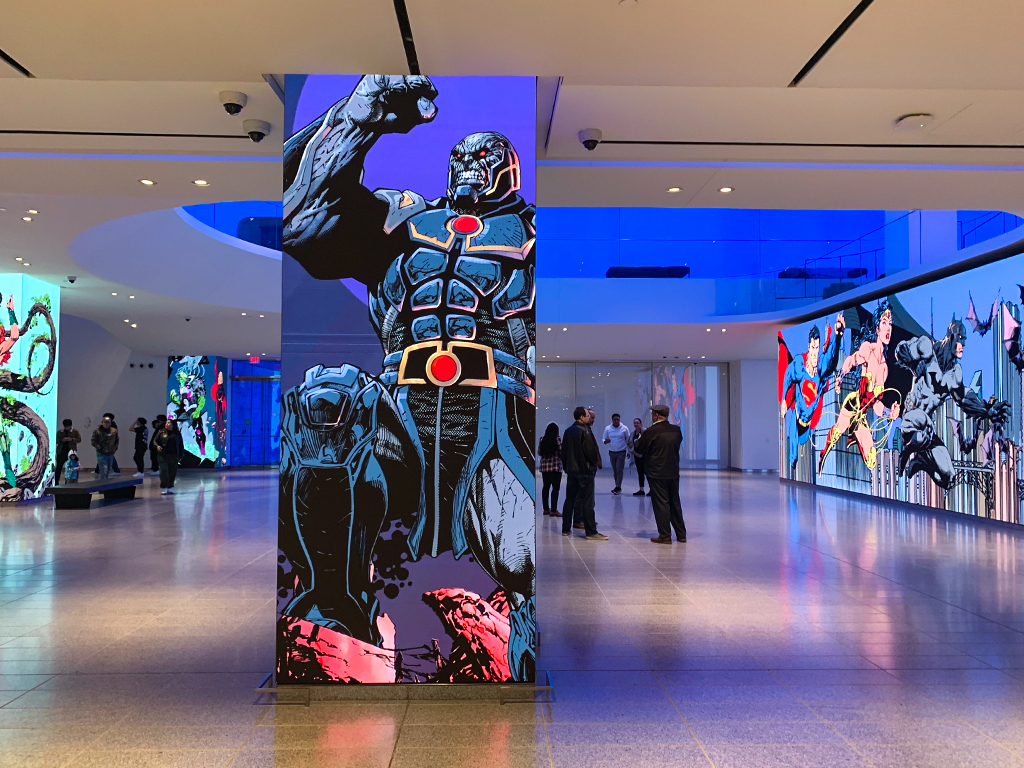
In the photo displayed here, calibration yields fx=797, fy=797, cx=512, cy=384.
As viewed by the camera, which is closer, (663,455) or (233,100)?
(233,100)

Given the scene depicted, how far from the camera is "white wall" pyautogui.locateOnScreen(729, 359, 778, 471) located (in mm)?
24156

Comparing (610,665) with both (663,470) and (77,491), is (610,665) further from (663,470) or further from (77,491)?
(77,491)

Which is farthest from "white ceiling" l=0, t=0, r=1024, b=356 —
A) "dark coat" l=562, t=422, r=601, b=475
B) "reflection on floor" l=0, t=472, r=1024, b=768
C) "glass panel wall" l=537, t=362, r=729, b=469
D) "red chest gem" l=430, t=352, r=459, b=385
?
"glass panel wall" l=537, t=362, r=729, b=469

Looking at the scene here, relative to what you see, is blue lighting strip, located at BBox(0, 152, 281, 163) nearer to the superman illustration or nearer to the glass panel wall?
the superman illustration

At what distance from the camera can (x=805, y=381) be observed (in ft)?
59.8

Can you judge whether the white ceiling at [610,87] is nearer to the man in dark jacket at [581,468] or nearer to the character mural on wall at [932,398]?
the man in dark jacket at [581,468]

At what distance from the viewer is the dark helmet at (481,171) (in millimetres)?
4277

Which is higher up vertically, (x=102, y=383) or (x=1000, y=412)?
(x=102, y=383)

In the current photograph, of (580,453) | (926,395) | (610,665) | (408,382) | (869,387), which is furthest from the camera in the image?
(869,387)

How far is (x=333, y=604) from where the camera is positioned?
4.14 metres

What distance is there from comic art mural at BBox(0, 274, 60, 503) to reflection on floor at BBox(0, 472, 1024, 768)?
565 cm

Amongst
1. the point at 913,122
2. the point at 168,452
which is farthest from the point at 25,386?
the point at 913,122

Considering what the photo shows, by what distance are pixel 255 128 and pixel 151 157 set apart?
1285mm

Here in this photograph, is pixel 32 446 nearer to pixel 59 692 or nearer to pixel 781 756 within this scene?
pixel 59 692
